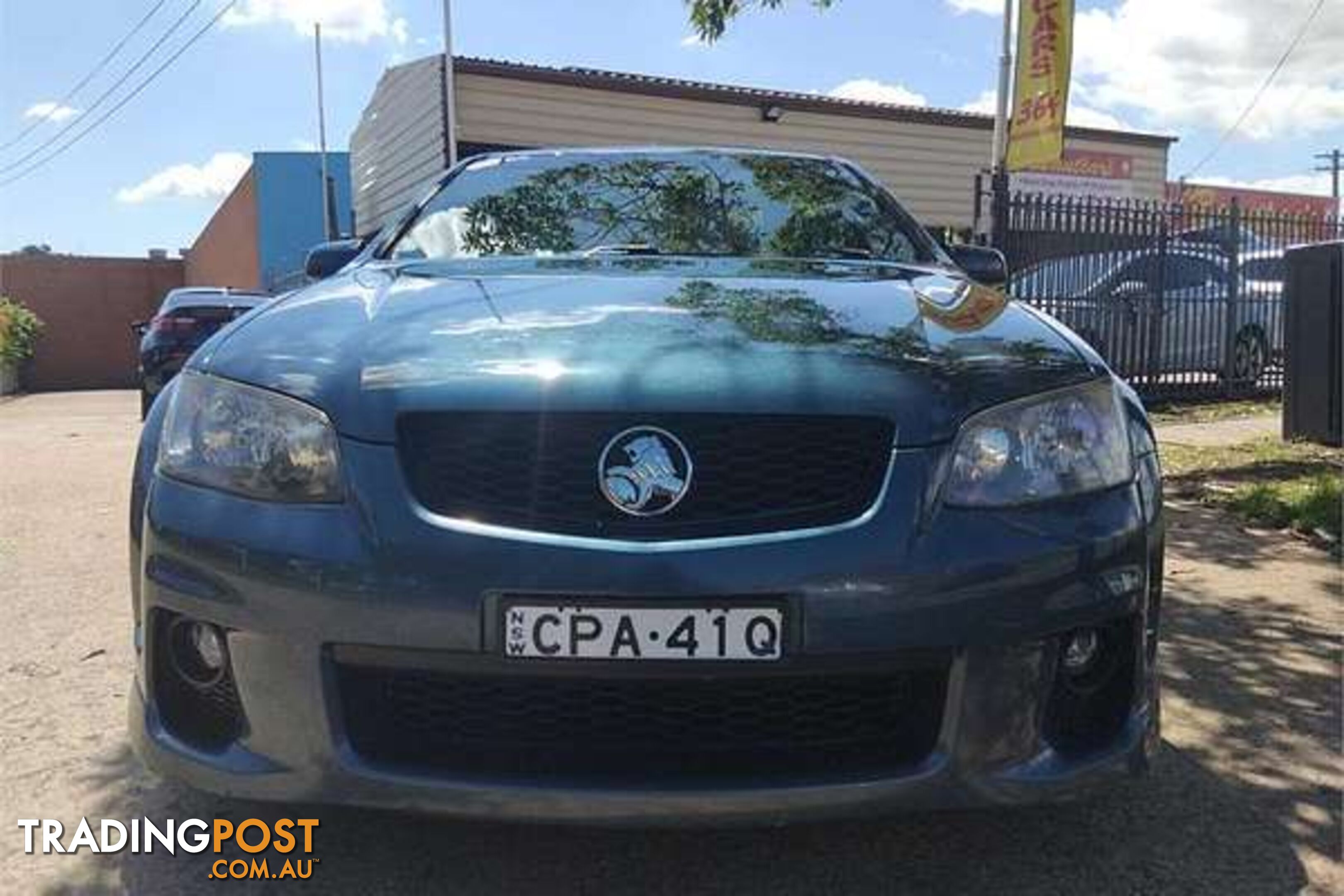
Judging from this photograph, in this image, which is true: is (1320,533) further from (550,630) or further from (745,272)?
(550,630)

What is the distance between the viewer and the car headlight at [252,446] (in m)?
2.32

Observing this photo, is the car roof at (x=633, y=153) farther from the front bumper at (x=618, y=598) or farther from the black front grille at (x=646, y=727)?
the black front grille at (x=646, y=727)

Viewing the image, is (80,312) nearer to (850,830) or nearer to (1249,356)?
(1249,356)

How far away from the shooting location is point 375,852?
2646 mm

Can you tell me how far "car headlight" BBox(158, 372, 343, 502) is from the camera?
7.60 feet

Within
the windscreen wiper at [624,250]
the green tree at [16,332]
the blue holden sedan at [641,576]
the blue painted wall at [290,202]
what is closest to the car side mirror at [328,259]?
the windscreen wiper at [624,250]

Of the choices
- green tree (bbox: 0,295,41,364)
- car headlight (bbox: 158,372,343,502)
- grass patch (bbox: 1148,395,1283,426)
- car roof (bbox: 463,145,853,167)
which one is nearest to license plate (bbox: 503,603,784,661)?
car headlight (bbox: 158,372,343,502)

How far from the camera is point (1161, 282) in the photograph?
41.0 ft

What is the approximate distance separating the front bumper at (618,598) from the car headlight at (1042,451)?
51 mm

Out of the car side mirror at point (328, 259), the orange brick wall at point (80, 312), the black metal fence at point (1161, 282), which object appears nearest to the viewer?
the car side mirror at point (328, 259)

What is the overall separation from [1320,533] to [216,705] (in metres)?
4.97

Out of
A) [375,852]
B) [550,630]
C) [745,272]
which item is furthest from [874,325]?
[375,852]

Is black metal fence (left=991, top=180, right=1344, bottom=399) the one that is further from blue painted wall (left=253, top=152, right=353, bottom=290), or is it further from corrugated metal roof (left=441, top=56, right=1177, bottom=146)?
blue painted wall (left=253, top=152, right=353, bottom=290)

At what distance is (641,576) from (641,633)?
0.09m
